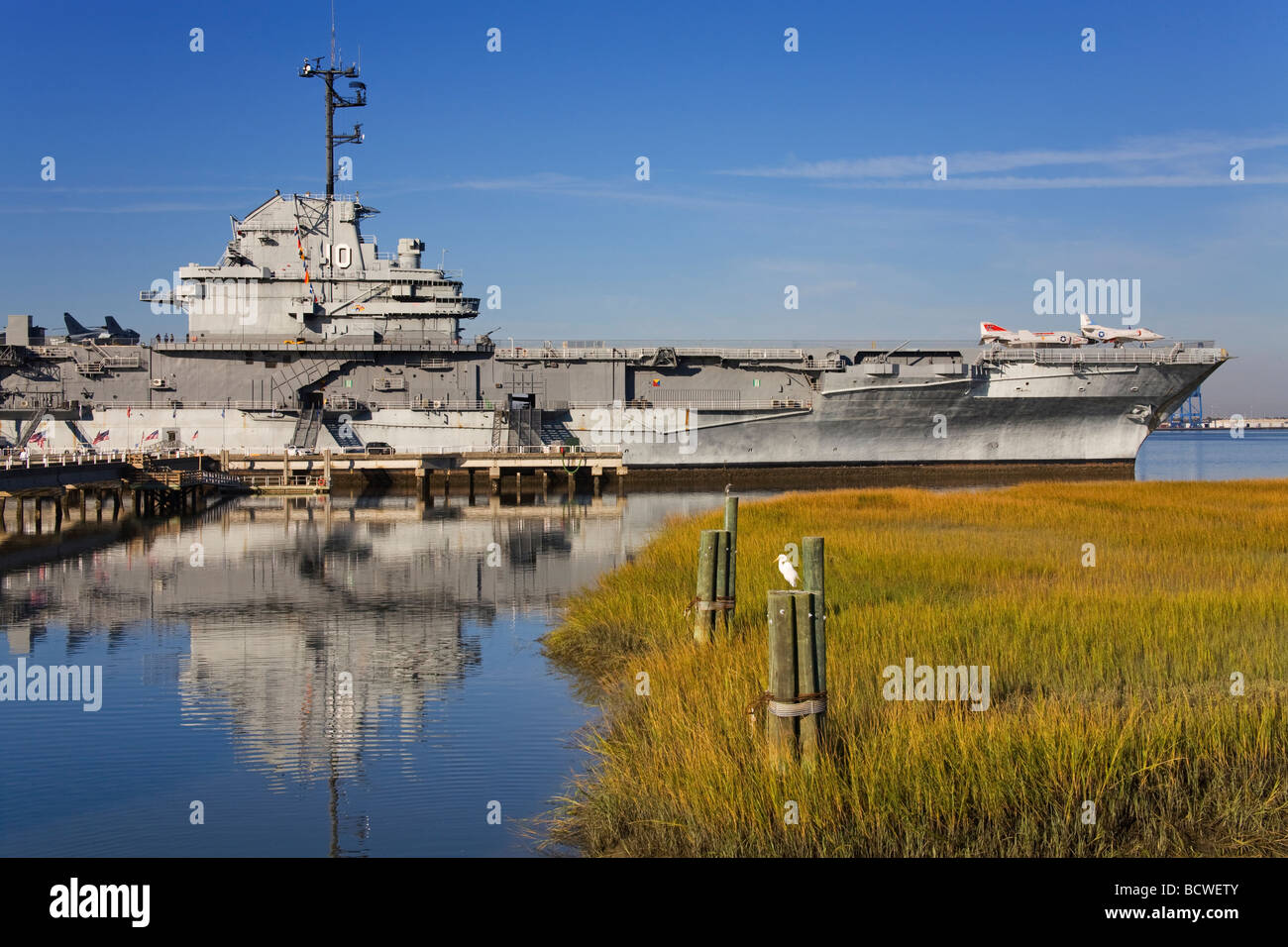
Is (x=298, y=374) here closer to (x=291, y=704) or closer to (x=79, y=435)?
(x=79, y=435)

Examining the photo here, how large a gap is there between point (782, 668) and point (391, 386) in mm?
40559

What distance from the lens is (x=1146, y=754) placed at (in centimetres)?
679

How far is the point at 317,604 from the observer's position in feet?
59.5

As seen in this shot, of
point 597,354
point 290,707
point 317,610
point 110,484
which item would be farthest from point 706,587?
point 597,354

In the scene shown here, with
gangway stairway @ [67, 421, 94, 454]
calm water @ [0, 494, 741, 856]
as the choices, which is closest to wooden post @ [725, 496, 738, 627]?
calm water @ [0, 494, 741, 856]

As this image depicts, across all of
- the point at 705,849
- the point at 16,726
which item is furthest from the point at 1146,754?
the point at 16,726

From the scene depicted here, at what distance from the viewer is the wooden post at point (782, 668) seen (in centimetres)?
685

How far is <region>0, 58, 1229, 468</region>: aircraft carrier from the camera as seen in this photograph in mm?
45062

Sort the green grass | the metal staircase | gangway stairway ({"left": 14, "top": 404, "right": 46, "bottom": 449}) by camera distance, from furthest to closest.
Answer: the metal staircase
gangway stairway ({"left": 14, "top": 404, "right": 46, "bottom": 449})
the green grass

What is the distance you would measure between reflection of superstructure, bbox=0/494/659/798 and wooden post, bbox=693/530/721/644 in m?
2.87

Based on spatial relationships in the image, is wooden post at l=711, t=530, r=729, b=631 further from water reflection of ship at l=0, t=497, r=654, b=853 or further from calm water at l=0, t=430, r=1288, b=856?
water reflection of ship at l=0, t=497, r=654, b=853

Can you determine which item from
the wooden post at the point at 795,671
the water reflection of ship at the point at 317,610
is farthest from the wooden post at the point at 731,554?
the wooden post at the point at 795,671

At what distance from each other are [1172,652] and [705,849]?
513cm
